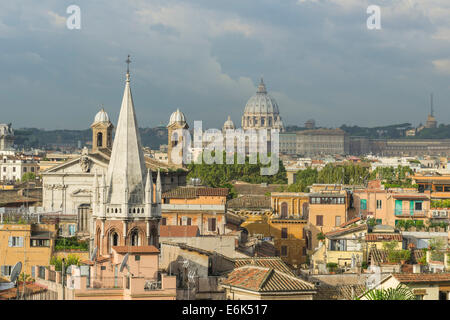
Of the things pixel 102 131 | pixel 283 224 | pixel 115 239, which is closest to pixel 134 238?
pixel 115 239

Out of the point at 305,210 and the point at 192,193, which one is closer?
the point at 192,193

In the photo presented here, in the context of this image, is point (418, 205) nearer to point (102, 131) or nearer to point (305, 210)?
point (305, 210)

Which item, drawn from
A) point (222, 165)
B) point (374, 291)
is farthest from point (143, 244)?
point (222, 165)

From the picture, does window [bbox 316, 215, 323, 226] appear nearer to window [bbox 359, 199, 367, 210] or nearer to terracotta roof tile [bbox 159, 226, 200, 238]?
window [bbox 359, 199, 367, 210]

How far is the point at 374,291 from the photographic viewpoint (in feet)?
60.8

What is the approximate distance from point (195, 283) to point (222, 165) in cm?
8755

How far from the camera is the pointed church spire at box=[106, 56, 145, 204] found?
25.2m

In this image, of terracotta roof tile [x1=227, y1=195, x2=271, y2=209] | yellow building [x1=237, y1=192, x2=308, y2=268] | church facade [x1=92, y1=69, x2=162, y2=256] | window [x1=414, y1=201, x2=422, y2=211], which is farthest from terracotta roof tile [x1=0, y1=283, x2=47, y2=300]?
terracotta roof tile [x1=227, y1=195, x2=271, y2=209]

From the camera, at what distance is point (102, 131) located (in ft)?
202

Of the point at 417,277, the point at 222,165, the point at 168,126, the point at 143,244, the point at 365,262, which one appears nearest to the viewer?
the point at 417,277

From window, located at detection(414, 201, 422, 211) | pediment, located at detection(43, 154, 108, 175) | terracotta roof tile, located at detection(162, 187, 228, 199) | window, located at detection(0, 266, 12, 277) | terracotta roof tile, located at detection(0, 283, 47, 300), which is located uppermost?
pediment, located at detection(43, 154, 108, 175)

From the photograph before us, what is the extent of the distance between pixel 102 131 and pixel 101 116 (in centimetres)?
98

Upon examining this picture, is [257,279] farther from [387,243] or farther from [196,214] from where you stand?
[196,214]

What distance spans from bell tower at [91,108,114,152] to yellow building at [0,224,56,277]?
31549mm
